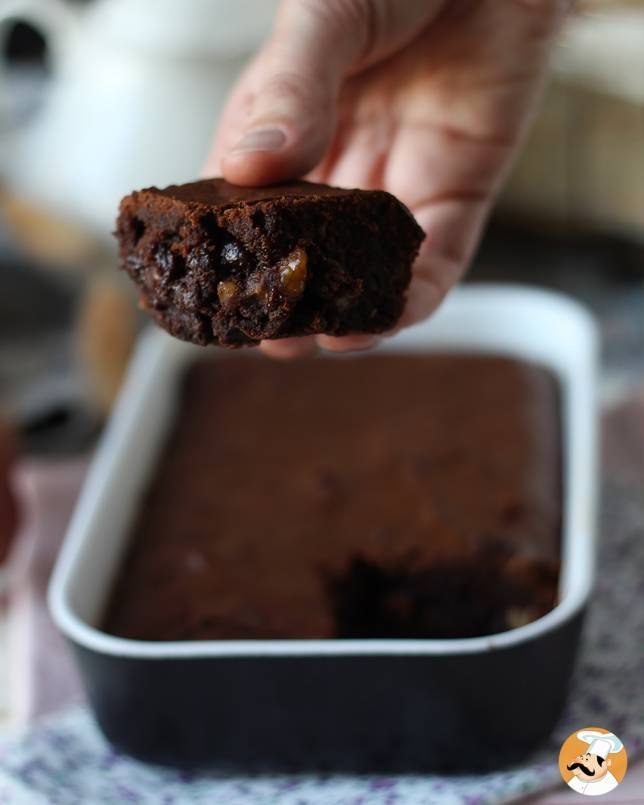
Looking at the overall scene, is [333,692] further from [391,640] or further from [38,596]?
[38,596]

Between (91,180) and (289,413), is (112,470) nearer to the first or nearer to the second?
(289,413)

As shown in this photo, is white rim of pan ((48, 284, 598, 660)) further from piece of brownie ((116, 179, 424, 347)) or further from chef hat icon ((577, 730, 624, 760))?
piece of brownie ((116, 179, 424, 347))

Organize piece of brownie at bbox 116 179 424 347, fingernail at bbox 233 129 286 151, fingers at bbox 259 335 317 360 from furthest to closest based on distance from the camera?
fingers at bbox 259 335 317 360, fingernail at bbox 233 129 286 151, piece of brownie at bbox 116 179 424 347

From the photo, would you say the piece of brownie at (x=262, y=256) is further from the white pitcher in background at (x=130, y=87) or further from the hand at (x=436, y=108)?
the white pitcher in background at (x=130, y=87)

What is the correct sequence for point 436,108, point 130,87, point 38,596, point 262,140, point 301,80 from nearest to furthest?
point 262,140
point 301,80
point 436,108
point 38,596
point 130,87

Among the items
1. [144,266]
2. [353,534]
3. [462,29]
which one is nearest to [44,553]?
[353,534]

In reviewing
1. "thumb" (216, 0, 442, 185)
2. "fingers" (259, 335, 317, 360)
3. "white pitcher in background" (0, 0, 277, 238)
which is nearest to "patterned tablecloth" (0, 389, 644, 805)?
"fingers" (259, 335, 317, 360)

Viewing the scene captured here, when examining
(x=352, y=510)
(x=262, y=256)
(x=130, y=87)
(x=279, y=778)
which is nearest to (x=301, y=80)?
(x=262, y=256)
